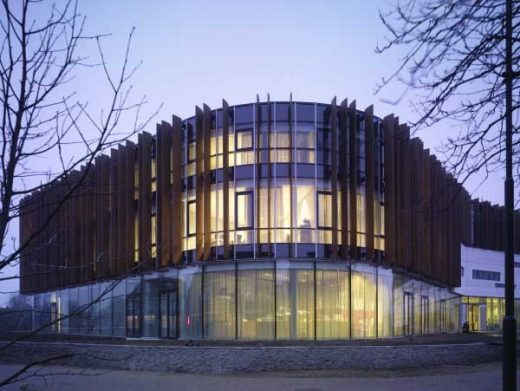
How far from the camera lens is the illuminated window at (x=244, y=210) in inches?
1251

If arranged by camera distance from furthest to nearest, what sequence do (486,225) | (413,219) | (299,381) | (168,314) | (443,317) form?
(486,225) < (443,317) < (413,219) < (168,314) < (299,381)

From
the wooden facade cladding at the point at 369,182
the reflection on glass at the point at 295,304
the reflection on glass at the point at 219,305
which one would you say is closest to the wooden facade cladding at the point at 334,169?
the reflection on glass at the point at 295,304

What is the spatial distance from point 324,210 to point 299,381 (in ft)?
43.0

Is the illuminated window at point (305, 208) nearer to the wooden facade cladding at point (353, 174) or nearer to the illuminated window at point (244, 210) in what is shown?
the wooden facade cladding at point (353, 174)

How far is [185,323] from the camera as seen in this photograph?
110 feet

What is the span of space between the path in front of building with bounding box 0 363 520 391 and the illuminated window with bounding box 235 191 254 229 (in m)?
10.6

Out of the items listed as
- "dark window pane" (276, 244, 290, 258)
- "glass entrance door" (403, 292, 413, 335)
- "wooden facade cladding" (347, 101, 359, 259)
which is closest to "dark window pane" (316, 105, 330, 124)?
"wooden facade cladding" (347, 101, 359, 259)

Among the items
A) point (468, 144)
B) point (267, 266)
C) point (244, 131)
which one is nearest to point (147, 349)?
point (267, 266)

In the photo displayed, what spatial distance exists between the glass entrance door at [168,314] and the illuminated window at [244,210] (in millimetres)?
6348

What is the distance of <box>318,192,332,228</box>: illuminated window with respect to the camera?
31.6 m

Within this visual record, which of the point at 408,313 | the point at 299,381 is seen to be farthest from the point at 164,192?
the point at 299,381

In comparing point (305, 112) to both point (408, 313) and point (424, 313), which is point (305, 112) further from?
point (424, 313)

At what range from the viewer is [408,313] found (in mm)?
37500

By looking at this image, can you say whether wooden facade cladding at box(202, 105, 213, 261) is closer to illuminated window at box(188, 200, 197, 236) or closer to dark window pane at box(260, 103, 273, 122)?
illuminated window at box(188, 200, 197, 236)
